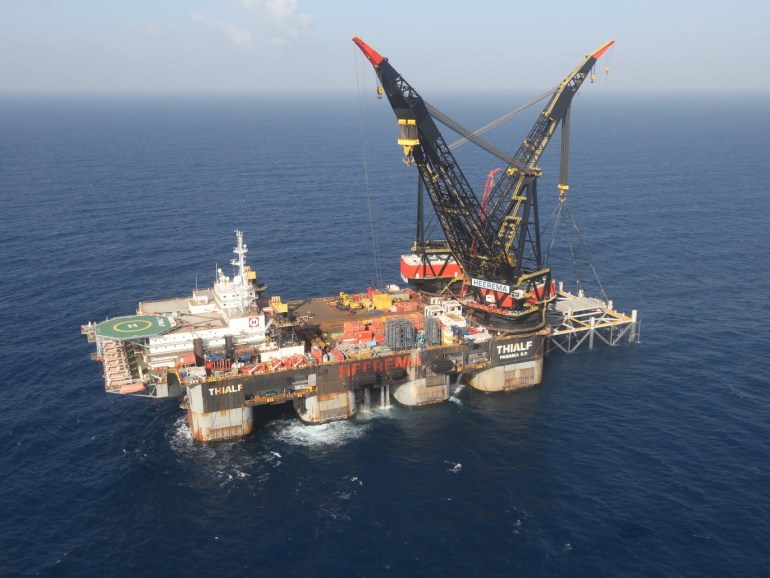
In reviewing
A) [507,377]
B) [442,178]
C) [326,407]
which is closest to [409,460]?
[326,407]

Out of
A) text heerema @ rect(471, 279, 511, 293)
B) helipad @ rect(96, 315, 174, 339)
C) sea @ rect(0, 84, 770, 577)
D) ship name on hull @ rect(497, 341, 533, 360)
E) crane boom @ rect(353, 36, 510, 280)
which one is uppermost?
crane boom @ rect(353, 36, 510, 280)

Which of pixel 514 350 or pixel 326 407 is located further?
pixel 514 350

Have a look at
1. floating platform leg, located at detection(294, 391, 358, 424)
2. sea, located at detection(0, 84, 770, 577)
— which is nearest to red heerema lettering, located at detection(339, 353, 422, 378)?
floating platform leg, located at detection(294, 391, 358, 424)

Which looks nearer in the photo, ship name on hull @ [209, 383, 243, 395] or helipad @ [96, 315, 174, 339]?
ship name on hull @ [209, 383, 243, 395]

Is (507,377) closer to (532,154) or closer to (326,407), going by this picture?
(326,407)

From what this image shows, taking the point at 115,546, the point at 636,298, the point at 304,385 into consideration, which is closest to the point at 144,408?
the point at 304,385

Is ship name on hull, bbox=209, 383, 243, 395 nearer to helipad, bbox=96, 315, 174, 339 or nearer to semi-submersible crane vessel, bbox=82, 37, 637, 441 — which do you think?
semi-submersible crane vessel, bbox=82, 37, 637, 441

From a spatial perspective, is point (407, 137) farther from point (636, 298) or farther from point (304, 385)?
point (636, 298)

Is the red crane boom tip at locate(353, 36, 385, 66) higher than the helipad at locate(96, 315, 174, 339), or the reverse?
the red crane boom tip at locate(353, 36, 385, 66)
